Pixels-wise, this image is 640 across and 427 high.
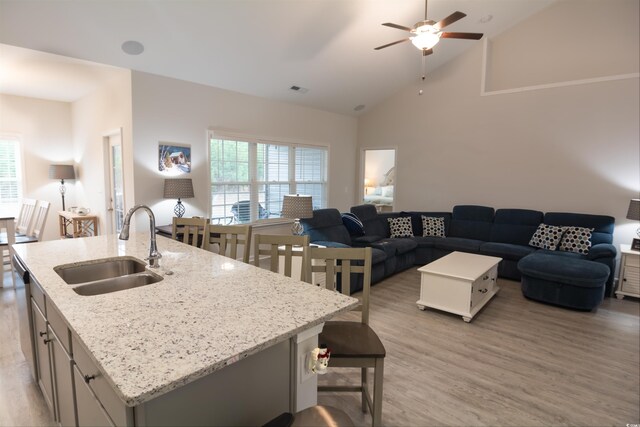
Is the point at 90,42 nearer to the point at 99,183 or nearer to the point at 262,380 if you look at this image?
the point at 99,183

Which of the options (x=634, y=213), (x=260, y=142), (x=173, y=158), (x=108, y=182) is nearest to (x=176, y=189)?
(x=173, y=158)

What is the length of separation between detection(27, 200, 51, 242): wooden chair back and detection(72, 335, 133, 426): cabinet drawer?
3.94 m

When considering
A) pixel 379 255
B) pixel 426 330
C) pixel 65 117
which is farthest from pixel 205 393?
pixel 65 117

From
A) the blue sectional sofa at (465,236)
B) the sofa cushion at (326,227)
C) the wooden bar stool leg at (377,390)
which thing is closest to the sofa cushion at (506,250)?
Answer: the blue sectional sofa at (465,236)

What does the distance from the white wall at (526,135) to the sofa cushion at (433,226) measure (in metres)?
0.71

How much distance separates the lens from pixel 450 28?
5129 mm

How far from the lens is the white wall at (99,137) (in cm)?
438

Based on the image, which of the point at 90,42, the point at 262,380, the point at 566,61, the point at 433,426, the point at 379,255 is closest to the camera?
the point at 262,380

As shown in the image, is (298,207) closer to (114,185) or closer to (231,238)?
(231,238)

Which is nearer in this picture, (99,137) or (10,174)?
(99,137)

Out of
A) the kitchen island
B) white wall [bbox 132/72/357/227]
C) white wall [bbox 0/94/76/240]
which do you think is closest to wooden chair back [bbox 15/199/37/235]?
white wall [bbox 0/94/76/240]

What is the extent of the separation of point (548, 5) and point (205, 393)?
675cm

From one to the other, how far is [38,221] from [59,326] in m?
3.95

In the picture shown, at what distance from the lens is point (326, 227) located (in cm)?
489
